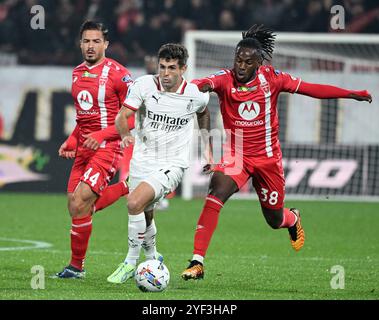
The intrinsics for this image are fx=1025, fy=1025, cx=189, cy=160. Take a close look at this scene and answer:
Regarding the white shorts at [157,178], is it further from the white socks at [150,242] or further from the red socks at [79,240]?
the red socks at [79,240]

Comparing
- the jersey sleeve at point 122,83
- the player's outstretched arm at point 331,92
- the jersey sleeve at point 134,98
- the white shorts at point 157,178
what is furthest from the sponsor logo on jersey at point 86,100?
the player's outstretched arm at point 331,92

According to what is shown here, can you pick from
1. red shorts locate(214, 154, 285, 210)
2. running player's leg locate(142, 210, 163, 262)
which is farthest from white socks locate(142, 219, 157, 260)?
red shorts locate(214, 154, 285, 210)

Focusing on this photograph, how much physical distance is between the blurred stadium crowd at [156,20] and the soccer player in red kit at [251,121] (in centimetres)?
1022

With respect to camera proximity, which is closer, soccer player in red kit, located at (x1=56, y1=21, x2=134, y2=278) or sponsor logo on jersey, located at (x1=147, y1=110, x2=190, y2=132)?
sponsor logo on jersey, located at (x1=147, y1=110, x2=190, y2=132)

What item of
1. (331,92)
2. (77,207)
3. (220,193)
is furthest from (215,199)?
(331,92)

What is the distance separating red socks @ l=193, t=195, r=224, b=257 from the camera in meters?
9.02

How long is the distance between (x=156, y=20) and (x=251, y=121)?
10.8 metres

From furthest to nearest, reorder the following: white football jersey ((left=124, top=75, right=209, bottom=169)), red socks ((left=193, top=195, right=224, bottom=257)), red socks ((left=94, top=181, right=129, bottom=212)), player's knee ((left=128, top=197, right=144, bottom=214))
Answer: red socks ((left=94, top=181, right=129, bottom=212))
red socks ((left=193, top=195, right=224, bottom=257))
white football jersey ((left=124, top=75, right=209, bottom=169))
player's knee ((left=128, top=197, right=144, bottom=214))

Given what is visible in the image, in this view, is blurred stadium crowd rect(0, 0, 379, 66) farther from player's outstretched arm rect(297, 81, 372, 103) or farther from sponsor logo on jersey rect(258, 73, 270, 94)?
player's outstretched arm rect(297, 81, 372, 103)

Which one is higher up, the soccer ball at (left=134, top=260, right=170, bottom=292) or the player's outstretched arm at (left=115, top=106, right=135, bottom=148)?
the player's outstretched arm at (left=115, top=106, right=135, bottom=148)

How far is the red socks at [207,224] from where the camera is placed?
9.02 meters

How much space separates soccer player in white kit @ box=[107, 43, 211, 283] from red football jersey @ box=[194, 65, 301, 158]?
53cm

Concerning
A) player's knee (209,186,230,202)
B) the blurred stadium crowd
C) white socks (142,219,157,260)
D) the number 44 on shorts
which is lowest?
white socks (142,219,157,260)
